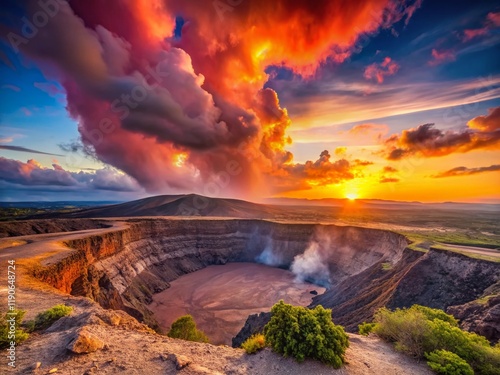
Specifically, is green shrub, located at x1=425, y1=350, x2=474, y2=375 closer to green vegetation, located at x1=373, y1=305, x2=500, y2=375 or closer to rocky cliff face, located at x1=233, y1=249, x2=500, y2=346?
green vegetation, located at x1=373, y1=305, x2=500, y2=375

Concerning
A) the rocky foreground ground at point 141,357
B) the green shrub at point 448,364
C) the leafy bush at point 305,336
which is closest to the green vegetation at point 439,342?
the green shrub at point 448,364

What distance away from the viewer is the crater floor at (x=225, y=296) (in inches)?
1726

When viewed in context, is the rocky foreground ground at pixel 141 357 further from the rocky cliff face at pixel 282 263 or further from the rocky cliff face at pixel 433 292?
the rocky cliff face at pixel 282 263

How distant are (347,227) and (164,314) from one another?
185 ft

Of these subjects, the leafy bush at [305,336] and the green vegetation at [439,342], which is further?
the green vegetation at [439,342]

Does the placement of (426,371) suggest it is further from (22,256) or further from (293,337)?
(22,256)

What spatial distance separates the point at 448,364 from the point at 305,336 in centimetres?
782

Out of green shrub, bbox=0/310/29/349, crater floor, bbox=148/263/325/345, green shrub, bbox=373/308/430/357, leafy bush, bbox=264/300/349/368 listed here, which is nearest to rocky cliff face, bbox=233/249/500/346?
green shrub, bbox=373/308/430/357

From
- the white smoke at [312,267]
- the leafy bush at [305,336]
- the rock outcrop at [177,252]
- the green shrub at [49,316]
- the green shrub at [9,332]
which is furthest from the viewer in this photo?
the white smoke at [312,267]

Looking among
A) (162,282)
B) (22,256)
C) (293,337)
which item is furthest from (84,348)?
(162,282)

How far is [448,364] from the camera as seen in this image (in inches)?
523

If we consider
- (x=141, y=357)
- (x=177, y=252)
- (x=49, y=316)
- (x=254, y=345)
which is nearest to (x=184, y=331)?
(x=49, y=316)

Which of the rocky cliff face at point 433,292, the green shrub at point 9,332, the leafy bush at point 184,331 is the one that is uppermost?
the green shrub at point 9,332

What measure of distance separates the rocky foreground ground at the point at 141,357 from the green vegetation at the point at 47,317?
67cm
